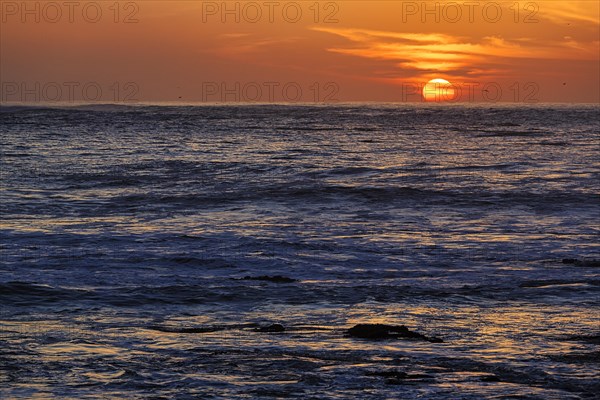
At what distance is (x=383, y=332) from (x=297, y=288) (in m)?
3.11

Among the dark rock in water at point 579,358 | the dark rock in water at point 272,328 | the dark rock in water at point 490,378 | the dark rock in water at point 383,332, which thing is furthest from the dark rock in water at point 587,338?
the dark rock in water at point 272,328

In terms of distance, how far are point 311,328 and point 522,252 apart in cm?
701

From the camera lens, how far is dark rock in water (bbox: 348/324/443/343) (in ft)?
32.4

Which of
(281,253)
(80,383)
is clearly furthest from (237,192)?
(80,383)

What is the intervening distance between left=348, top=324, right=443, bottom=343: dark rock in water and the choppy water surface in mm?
190

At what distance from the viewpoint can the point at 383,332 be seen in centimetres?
1002

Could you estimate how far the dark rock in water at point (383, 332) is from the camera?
987cm

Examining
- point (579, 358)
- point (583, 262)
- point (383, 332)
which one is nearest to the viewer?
point (579, 358)

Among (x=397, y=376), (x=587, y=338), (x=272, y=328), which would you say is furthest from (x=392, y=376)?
(x=587, y=338)

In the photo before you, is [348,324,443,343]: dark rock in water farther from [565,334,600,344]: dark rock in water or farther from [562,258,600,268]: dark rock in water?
[562,258,600,268]: dark rock in water

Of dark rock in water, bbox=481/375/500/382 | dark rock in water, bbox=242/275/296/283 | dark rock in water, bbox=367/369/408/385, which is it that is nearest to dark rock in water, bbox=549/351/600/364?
dark rock in water, bbox=481/375/500/382

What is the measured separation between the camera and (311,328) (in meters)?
10.4

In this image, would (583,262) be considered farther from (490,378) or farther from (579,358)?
(490,378)

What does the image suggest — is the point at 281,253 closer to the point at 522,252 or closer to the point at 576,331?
the point at 522,252
